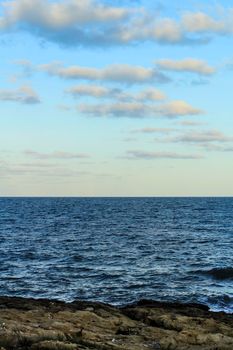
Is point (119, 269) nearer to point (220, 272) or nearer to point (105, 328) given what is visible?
point (220, 272)

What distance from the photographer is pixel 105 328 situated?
16797 mm

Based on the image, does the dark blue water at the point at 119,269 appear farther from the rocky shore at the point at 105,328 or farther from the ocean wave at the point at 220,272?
the rocky shore at the point at 105,328

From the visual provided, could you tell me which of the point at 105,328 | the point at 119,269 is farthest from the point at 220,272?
the point at 105,328

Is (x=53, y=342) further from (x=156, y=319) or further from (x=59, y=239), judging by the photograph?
(x=59, y=239)

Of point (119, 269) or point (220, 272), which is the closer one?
point (220, 272)

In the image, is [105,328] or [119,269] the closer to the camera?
[105,328]

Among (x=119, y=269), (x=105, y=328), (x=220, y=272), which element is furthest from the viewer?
(x=119, y=269)

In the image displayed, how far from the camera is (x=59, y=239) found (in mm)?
61688

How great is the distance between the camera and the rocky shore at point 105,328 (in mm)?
14312

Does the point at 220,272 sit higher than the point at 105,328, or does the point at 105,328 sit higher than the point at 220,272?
the point at 105,328

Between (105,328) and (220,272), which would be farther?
(220,272)

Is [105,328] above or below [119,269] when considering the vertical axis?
above

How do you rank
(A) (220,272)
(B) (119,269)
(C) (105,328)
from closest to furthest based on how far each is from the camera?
(C) (105,328), (A) (220,272), (B) (119,269)

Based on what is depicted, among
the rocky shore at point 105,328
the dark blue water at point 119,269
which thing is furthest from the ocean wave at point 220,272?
the rocky shore at point 105,328
